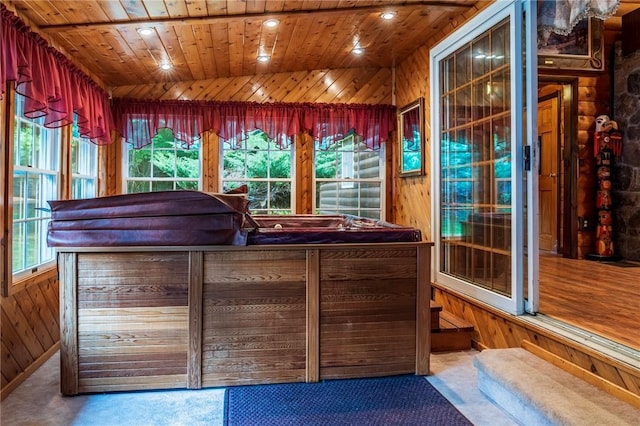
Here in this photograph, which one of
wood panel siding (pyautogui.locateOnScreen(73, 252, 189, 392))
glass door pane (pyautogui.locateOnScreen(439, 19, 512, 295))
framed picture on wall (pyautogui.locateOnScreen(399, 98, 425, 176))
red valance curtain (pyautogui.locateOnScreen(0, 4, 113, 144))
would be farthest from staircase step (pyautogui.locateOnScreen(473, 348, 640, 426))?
red valance curtain (pyautogui.locateOnScreen(0, 4, 113, 144))

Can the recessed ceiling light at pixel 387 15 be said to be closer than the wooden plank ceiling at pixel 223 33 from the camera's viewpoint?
No

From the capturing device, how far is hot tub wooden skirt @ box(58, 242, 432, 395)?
2309 mm

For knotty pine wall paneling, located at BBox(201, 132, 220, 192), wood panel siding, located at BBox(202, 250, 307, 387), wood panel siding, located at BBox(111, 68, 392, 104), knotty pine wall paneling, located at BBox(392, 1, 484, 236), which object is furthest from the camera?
knotty pine wall paneling, located at BBox(201, 132, 220, 192)

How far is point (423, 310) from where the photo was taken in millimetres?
2582

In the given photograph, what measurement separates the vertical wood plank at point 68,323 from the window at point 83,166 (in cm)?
170

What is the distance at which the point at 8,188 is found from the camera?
2.52 meters

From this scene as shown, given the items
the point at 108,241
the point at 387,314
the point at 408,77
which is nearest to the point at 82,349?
the point at 108,241

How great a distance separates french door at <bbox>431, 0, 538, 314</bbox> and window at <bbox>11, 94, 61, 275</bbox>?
9.64 ft

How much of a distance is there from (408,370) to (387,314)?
1.22 ft

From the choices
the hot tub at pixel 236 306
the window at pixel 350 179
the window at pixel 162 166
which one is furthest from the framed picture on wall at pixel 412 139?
the window at pixel 162 166

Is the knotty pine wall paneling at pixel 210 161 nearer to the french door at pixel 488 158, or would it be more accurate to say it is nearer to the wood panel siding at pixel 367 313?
the french door at pixel 488 158

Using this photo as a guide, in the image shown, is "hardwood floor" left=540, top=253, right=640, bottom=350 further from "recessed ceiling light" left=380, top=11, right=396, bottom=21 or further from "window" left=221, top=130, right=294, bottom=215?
"window" left=221, top=130, right=294, bottom=215

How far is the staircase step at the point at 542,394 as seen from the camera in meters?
1.79

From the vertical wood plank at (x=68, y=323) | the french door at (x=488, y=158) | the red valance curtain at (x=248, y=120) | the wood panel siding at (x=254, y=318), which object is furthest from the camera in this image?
the red valance curtain at (x=248, y=120)
